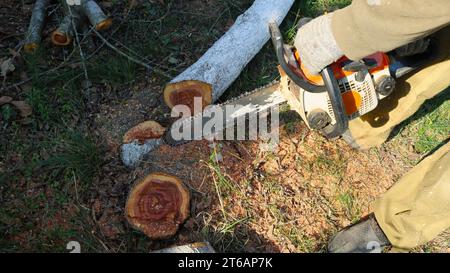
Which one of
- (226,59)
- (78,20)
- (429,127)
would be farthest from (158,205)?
(429,127)

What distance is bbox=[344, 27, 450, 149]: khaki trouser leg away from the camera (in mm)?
2346

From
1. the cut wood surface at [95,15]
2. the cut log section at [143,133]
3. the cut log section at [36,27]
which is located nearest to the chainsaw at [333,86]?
the cut log section at [143,133]

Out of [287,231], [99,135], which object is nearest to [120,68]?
[99,135]

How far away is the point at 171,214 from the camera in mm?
2385

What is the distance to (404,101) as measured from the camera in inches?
102

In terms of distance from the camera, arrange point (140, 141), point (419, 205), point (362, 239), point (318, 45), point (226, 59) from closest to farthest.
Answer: point (318, 45) < point (419, 205) < point (362, 239) < point (140, 141) < point (226, 59)

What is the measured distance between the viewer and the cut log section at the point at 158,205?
236 centimetres

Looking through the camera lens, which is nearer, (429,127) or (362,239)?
(362,239)

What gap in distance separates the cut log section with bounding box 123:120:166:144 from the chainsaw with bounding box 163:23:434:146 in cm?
54

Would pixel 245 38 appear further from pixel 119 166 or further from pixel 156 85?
pixel 119 166

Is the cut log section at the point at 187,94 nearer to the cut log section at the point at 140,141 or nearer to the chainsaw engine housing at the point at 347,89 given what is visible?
the cut log section at the point at 140,141

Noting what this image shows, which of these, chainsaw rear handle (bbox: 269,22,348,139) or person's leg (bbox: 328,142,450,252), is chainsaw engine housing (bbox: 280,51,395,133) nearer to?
chainsaw rear handle (bbox: 269,22,348,139)

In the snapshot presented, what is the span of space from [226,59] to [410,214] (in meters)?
1.47

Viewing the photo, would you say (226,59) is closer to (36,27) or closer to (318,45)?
(318,45)
